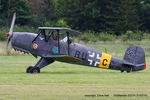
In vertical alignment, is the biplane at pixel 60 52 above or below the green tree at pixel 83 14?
above

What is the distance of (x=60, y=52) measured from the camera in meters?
21.8

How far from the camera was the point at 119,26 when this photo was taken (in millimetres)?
64375

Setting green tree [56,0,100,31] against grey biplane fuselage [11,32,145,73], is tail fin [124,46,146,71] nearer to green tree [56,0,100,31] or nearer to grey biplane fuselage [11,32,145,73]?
grey biplane fuselage [11,32,145,73]

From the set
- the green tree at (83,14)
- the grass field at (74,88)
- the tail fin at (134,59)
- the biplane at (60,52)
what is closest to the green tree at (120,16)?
the green tree at (83,14)

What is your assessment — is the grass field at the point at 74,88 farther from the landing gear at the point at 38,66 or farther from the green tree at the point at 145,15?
the green tree at the point at 145,15

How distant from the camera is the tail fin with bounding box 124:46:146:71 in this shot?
21.9m

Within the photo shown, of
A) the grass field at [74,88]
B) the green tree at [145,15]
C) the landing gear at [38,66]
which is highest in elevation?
the grass field at [74,88]

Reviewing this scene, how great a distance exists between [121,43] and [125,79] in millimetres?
27233

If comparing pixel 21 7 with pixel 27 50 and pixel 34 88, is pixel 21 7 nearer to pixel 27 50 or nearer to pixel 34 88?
pixel 27 50

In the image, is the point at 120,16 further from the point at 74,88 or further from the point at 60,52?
the point at 74,88

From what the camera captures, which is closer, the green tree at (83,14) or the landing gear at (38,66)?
the landing gear at (38,66)

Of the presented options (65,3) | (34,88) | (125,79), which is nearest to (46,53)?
(125,79)

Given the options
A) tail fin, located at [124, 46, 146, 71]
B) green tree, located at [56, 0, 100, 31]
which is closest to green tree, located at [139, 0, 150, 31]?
green tree, located at [56, 0, 100, 31]

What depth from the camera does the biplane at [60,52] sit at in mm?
21516
